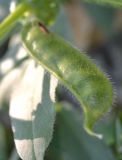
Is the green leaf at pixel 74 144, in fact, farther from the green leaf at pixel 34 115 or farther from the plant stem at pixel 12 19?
the plant stem at pixel 12 19

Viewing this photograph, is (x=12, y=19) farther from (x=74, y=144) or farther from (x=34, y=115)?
(x=74, y=144)

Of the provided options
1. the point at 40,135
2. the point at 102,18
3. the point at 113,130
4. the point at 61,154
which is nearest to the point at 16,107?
the point at 40,135

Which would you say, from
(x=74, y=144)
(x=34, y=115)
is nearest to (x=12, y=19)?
(x=34, y=115)

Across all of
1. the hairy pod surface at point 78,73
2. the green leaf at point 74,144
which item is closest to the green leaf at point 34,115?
the hairy pod surface at point 78,73

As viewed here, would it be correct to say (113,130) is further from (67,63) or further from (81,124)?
(67,63)

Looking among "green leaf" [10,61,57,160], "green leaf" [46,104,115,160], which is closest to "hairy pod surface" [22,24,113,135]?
"green leaf" [10,61,57,160]
